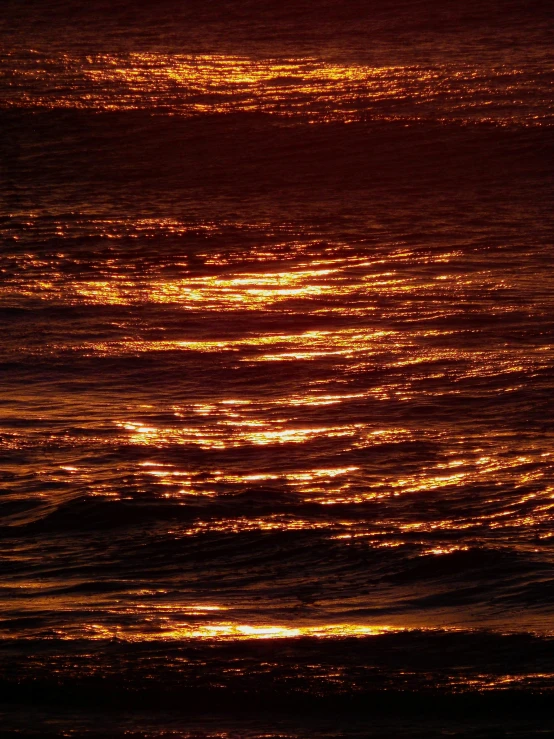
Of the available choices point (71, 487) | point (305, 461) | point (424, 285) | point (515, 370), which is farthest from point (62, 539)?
point (424, 285)

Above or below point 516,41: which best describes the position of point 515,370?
below

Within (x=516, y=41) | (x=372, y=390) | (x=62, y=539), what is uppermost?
(x=516, y=41)

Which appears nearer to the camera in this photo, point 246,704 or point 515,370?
point 246,704

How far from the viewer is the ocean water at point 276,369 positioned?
7.95ft

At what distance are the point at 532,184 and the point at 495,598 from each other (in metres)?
3.90

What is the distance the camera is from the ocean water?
242cm

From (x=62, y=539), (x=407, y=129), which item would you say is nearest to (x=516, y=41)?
(x=407, y=129)

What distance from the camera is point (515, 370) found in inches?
167

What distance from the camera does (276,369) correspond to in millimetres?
4418

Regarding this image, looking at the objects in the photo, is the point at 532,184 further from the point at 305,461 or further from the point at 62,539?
the point at 62,539

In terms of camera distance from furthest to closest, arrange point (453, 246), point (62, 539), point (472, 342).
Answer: point (453, 246) → point (472, 342) → point (62, 539)

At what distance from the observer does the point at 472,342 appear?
180 inches

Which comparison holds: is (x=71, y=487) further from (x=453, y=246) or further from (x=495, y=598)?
(x=453, y=246)

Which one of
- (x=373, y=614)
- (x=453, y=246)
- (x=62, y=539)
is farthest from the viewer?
(x=453, y=246)
